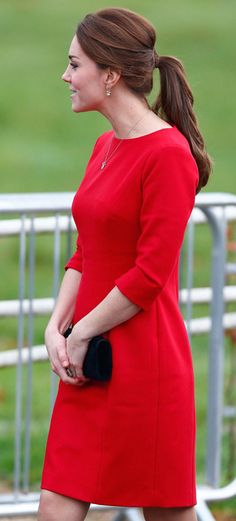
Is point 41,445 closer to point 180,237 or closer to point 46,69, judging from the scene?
point 180,237

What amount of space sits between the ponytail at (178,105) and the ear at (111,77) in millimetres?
127

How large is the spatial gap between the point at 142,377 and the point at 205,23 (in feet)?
36.3

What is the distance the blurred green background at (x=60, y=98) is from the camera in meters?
10.6

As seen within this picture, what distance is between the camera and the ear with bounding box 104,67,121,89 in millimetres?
3732

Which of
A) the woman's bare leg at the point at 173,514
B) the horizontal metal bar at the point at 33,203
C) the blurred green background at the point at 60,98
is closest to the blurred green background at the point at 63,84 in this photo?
the blurred green background at the point at 60,98

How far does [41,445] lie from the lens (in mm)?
5918

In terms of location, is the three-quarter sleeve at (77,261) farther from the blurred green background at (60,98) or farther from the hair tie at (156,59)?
the blurred green background at (60,98)

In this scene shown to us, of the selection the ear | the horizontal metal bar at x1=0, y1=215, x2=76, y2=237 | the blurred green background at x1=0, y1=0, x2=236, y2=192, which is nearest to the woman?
the ear

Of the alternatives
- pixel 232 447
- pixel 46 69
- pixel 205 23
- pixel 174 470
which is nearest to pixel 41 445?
pixel 232 447

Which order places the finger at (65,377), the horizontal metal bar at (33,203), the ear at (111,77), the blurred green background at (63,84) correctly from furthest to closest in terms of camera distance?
the blurred green background at (63,84) < the horizontal metal bar at (33,203) < the finger at (65,377) < the ear at (111,77)

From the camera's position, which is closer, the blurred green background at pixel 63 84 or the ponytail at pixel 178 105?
the ponytail at pixel 178 105

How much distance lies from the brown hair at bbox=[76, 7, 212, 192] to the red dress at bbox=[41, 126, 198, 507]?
95mm

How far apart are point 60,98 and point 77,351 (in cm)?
915

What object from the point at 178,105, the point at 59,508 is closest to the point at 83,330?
the point at 59,508
